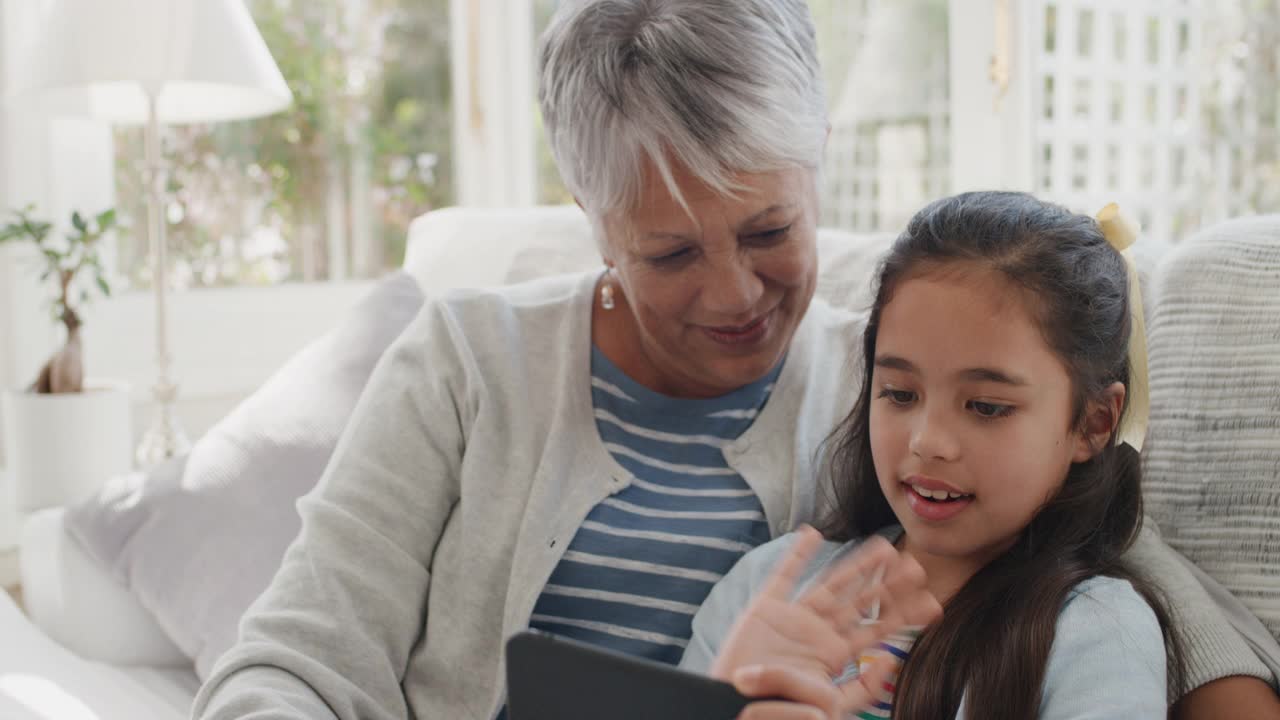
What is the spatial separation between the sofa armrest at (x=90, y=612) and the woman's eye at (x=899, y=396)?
1.16 m

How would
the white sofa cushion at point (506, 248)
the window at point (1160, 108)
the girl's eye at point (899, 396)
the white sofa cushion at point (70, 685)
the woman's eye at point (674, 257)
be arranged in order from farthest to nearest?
1. the window at point (1160, 108)
2. the white sofa cushion at point (506, 248)
3. the white sofa cushion at point (70, 685)
4. the woman's eye at point (674, 257)
5. the girl's eye at point (899, 396)

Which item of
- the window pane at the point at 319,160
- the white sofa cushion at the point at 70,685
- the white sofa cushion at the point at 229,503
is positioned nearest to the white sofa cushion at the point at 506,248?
the white sofa cushion at the point at 229,503

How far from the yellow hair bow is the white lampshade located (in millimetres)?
1602

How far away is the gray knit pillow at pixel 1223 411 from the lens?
1.18 meters

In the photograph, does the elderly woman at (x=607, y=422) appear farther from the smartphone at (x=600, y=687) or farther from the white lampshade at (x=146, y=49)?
the white lampshade at (x=146, y=49)

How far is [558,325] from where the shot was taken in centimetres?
145

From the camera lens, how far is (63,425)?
2.18 meters

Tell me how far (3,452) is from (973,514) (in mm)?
2083

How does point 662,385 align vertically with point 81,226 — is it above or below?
below

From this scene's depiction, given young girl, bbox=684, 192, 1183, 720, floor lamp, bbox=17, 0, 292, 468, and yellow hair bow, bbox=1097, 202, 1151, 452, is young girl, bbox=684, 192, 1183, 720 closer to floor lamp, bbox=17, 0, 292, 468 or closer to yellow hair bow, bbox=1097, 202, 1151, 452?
yellow hair bow, bbox=1097, 202, 1151, 452

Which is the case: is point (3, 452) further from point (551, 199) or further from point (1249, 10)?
point (1249, 10)

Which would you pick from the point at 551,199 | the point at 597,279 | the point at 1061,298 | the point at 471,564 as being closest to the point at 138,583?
the point at 471,564

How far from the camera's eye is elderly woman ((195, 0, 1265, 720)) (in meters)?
1.22

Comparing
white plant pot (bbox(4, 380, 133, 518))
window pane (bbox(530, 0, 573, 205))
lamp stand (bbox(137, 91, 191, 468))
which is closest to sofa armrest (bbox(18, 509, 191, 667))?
white plant pot (bbox(4, 380, 133, 518))
